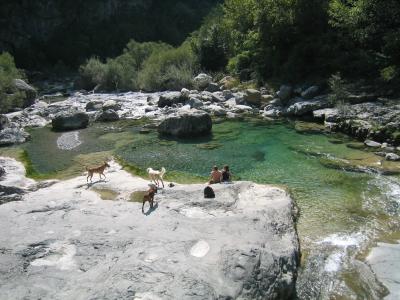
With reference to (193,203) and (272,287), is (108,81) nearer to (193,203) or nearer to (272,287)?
(193,203)

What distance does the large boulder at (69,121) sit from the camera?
40.5m

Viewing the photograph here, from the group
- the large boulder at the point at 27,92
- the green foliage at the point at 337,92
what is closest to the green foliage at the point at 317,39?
the green foliage at the point at 337,92

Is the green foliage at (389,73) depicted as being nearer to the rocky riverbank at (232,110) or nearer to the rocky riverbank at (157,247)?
the rocky riverbank at (232,110)

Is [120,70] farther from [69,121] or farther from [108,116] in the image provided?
[69,121]

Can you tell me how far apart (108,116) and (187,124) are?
41.2 ft

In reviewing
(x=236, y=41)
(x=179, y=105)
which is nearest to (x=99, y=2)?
(x=236, y=41)

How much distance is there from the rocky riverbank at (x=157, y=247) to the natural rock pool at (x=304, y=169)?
5.08 feet

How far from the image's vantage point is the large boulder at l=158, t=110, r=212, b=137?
34781mm

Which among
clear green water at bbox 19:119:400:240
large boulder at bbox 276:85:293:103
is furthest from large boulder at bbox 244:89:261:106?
clear green water at bbox 19:119:400:240

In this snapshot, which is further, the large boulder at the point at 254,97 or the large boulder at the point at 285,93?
the large boulder at the point at 254,97

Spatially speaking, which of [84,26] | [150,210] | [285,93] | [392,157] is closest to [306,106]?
[285,93]

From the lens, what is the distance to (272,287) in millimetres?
12844

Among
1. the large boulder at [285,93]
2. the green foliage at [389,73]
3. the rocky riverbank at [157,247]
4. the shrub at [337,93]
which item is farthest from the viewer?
the large boulder at [285,93]

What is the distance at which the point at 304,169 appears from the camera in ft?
83.7
